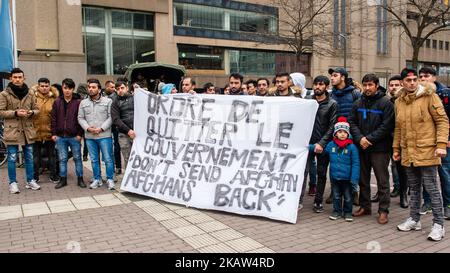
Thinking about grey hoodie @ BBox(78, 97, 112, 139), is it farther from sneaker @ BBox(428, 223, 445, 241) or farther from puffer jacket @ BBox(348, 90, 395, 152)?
sneaker @ BBox(428, 223, 445, 241)

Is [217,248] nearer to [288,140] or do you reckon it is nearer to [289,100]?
[288,140]

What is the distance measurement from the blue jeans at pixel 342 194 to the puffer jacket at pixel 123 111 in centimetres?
369

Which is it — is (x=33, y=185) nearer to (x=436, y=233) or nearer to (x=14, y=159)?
(x=14, y=159)

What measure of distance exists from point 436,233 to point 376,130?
1.41 metres

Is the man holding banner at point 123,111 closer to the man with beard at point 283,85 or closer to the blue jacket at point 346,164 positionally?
the man with beard at point 283,85

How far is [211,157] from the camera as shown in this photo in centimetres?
599

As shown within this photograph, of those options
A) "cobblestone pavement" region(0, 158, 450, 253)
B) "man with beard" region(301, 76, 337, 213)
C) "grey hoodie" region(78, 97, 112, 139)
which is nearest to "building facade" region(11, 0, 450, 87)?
"grey hoodie" region(78, 97, 112, 139)

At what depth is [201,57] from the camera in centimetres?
3152

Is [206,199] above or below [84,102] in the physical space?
below

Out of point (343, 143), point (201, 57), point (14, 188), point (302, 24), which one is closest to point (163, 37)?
point (201, 57)

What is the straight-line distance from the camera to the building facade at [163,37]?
22.5 meters
